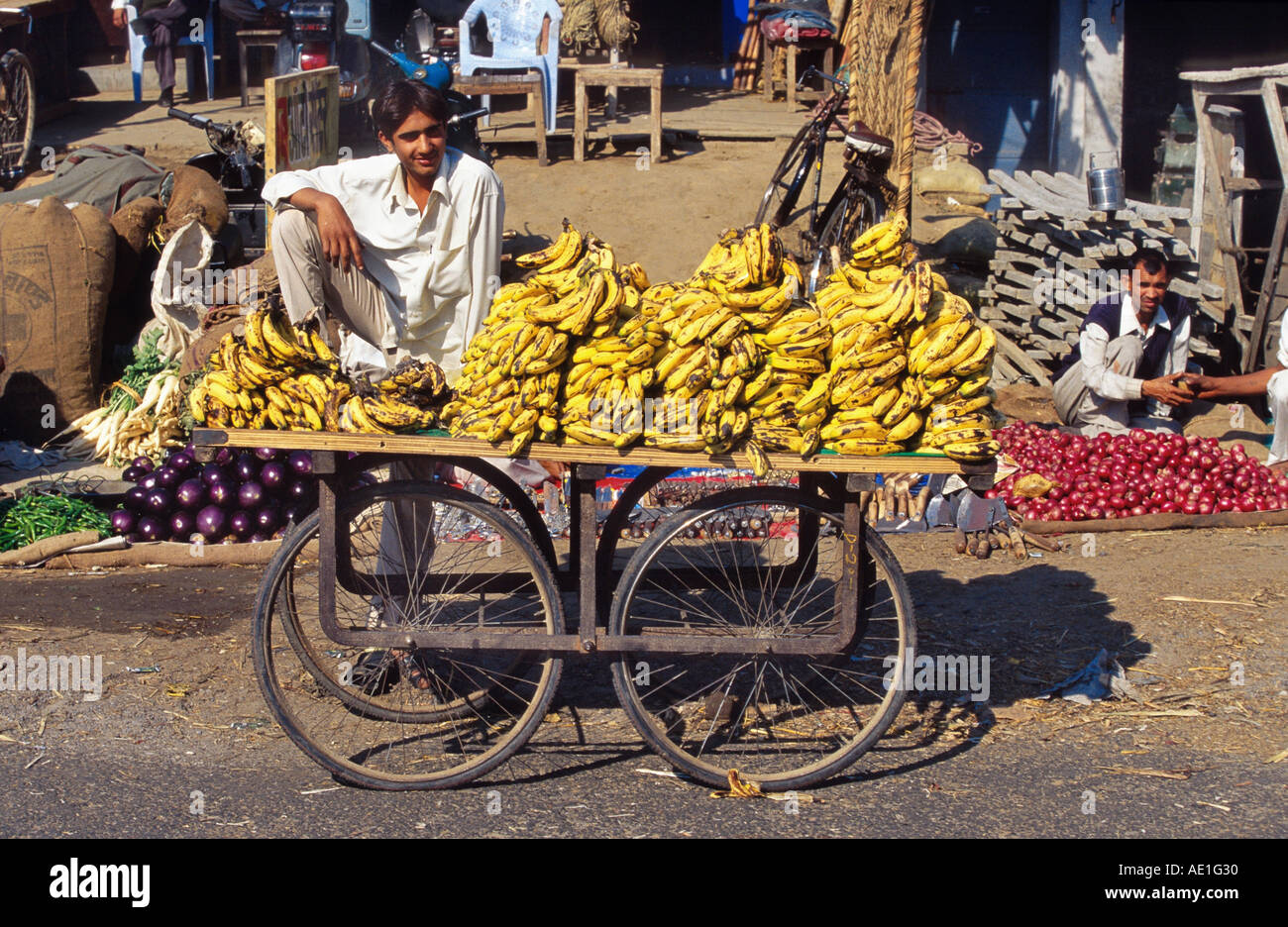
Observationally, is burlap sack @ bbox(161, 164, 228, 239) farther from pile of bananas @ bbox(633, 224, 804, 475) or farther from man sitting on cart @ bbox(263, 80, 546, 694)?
pile of bananas @ bbox(633, 224, 804, 475)


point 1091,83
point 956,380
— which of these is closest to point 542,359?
point 956,380

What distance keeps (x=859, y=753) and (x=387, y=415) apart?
185cm

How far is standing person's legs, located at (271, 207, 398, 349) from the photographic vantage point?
4.35 meters

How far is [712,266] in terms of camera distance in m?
4.08

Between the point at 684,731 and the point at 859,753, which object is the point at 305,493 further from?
the point at 859,753

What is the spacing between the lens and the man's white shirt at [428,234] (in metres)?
4.61

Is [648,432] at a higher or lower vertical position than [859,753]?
higher

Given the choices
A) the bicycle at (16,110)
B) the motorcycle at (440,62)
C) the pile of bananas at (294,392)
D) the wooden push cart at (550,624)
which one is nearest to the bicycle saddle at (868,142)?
the motorcycle at (440,62)

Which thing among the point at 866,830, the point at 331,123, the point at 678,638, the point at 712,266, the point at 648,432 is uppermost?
the point at 331,123

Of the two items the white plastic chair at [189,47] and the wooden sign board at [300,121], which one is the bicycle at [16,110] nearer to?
the white plastic chair at [189,47]

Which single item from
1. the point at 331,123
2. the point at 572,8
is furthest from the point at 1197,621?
the point at 572,8

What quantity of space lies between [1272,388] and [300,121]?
6.65 metres

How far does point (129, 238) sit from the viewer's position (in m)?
8.88

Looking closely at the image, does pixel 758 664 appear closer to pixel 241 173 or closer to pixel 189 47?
pixel 241 173
